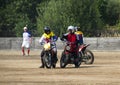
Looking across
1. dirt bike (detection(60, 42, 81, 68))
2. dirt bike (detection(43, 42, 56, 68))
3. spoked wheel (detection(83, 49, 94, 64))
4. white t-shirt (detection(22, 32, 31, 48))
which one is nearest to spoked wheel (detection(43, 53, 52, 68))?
dirt bike (detection(43, 42, 56, 68))

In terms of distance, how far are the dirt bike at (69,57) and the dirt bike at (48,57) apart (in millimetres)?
535

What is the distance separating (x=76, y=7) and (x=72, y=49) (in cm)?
3308

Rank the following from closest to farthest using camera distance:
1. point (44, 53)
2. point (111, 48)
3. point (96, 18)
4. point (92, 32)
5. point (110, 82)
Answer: point (110, 82), point (44, 53), point (111, 48), point (92, 32), point (96, 18)

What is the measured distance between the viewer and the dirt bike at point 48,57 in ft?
80.7

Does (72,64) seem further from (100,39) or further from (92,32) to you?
(92,32)

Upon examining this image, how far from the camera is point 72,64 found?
27234mm

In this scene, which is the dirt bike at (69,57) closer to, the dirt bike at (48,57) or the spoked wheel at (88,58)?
the dirt bike at (48,57)

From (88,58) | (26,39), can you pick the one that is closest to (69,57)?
(88,58)

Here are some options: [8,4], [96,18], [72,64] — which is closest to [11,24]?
[8,4]

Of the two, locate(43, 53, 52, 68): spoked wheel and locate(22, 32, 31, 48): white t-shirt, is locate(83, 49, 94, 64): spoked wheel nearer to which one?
locate(43, 53, 52, 68): spoked wheel

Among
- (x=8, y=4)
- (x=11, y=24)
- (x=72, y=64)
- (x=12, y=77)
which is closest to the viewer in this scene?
(x=12, y=77)

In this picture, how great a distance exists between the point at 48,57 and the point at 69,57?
1.00 m

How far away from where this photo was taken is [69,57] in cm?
2519

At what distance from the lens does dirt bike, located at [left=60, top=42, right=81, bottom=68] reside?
2508cm
